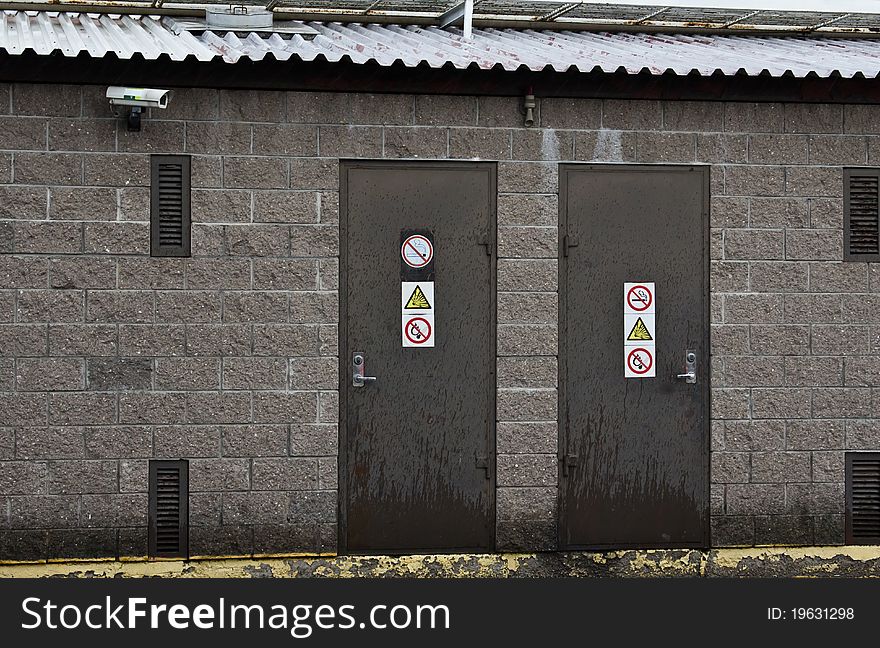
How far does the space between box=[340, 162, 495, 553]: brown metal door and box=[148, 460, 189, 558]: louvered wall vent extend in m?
0.94

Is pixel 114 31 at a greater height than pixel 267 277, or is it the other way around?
pixel 114 31

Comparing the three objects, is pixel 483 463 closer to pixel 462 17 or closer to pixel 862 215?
pixel 862 215

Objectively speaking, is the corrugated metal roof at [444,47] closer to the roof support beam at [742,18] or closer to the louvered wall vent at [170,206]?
the roof support beam at [742,18]

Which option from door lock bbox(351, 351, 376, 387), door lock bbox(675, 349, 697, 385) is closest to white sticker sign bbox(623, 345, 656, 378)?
door lock bbox(675, 349, 697, 385)

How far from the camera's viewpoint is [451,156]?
804 cm

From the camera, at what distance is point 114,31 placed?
8273mm

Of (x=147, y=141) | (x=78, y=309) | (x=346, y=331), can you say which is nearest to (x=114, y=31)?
(x=147, y=141)

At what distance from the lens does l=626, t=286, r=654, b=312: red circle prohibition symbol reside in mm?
8219

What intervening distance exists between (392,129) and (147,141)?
145cm

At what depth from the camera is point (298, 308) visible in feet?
26.0

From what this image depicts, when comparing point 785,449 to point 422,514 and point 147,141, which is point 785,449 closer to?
point 422,514

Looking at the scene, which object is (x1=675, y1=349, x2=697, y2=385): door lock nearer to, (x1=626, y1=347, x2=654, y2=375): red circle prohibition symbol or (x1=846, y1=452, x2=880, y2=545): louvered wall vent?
(x1=626, y1=347, x2=654, y2=375): red circle prohibition symbol

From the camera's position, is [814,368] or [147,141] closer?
[147,141]

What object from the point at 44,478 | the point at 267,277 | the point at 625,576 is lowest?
the point at 625,576
